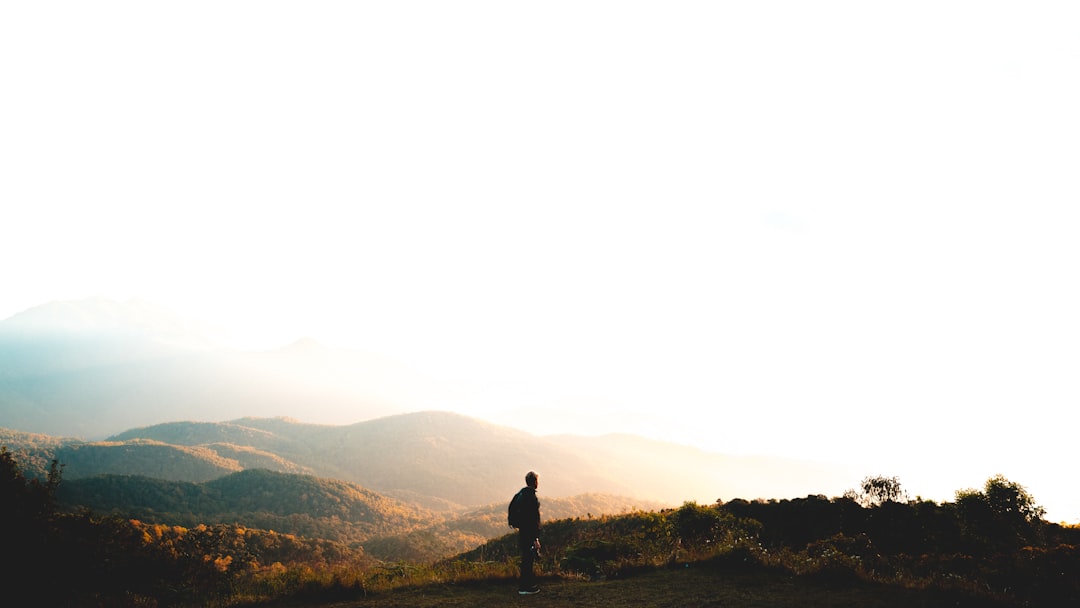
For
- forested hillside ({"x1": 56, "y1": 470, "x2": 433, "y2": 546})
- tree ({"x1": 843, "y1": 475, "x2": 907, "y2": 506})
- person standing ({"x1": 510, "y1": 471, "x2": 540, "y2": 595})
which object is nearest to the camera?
person standing ({"x1": 510, "y1": 471, "x2": 540, "y2": 595})

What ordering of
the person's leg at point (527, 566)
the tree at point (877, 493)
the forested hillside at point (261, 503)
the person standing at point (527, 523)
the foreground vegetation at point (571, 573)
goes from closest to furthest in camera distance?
1. the foreground vegetation at point (571, 573)
2. the person's leg at point (527, 566)
3. the person standing at point (527, 523)
4. the tree at point (877, 493)
5. the forested hillside at point (261, 503)

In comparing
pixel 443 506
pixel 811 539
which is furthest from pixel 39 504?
pixel 443 506

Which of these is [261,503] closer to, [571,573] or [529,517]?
[571,573]

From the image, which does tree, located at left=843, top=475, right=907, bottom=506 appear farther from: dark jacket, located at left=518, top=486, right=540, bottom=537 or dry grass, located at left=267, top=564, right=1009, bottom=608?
dark jacket, located at left=518, top=486, right=540, bottom=537

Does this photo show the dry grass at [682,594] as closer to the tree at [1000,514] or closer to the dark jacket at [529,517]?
the dark jacket at [529,517]

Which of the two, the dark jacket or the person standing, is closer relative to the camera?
the person standing

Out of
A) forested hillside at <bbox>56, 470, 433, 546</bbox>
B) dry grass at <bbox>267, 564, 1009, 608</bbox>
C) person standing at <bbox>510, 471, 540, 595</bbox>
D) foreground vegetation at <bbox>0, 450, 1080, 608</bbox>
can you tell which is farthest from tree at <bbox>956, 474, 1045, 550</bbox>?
forested hillside at <bbox>56, 470, 433, 546</bbox>

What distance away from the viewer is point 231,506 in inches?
5118

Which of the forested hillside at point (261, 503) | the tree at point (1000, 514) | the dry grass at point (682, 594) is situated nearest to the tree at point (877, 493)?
the tree at point (1000, 514)

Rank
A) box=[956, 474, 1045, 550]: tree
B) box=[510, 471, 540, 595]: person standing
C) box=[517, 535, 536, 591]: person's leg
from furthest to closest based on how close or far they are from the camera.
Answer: box=[956, 474, 1045, 550]: tree → box=[510, 471, 540, 595]: person standing → box=[517, 535, 536, 591]: person's leg

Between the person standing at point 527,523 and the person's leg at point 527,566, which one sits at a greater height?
the person standing at point 527,523

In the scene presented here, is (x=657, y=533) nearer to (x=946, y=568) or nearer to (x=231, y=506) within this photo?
(x=946, y=568)

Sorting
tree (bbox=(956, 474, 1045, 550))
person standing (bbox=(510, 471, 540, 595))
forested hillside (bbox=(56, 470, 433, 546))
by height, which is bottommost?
forested hillside (bbox=(56, 470, 433, 546))

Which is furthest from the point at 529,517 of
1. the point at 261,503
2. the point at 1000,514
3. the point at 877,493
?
the point at 261,503
